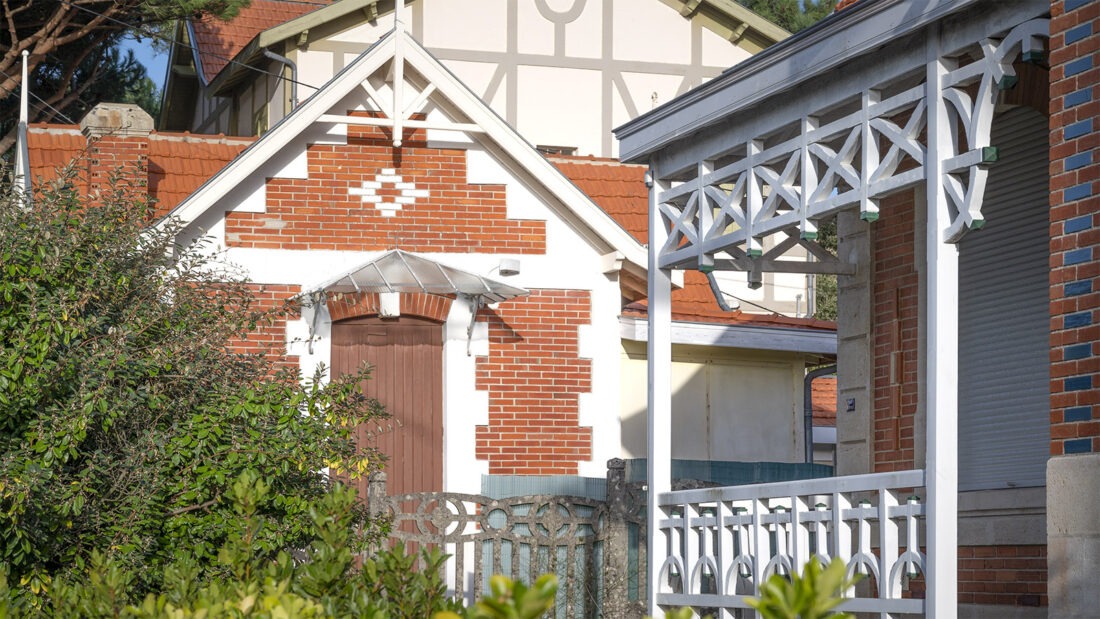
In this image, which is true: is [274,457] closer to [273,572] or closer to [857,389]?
[273,572]

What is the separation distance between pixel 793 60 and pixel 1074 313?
255cm

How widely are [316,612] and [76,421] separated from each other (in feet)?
10.4

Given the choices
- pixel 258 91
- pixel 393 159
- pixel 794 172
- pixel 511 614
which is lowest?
pixel 511 614

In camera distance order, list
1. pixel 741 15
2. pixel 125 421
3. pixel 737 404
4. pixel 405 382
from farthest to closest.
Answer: pixel 741 15 → pixel 737 404 → pixel 405 382 → pixel 125 421

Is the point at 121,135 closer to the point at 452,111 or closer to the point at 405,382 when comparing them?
the point at 452,111

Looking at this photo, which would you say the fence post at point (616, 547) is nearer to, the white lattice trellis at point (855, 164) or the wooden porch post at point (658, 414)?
the wooden porch post at point (658, 414)

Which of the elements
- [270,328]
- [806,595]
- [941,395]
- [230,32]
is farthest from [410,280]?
[230,32]

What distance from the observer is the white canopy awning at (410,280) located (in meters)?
13.9

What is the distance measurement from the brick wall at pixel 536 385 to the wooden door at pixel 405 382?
0.45m

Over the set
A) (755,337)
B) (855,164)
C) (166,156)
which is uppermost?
(166,156)

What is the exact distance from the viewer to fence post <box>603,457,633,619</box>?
11.5 meters

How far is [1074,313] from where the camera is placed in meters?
6.38

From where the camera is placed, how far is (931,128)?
713 centimetres

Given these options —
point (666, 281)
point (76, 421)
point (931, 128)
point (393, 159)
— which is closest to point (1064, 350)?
point (931, 128)
